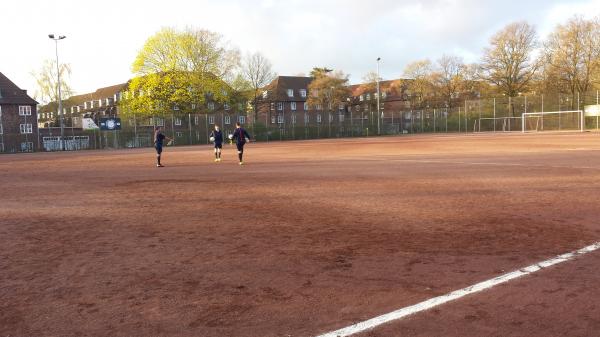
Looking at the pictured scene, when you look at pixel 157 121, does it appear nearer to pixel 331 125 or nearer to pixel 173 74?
pixel 173 74

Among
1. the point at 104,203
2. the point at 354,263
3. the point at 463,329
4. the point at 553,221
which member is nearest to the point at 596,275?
the point at 463,329

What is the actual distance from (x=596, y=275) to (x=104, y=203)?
8.72 meters

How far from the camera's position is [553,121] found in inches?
2128

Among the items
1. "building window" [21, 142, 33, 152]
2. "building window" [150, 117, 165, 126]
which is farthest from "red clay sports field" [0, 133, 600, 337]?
"building window" [150, 117, 165, 126]

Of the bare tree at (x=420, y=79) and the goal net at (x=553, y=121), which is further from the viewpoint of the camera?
the bare tree at (x=420, y=79)

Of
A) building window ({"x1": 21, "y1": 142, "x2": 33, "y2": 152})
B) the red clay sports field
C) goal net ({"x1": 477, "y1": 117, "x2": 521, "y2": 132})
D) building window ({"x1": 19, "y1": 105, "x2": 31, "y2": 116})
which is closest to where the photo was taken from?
the red clay sports field

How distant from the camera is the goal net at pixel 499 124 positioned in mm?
57594

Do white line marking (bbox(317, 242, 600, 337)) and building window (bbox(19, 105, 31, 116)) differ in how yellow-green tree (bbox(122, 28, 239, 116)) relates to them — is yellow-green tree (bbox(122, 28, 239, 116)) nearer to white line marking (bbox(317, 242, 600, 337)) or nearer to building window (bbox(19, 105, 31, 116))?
building window (bbox(19, 105, 31, 116))

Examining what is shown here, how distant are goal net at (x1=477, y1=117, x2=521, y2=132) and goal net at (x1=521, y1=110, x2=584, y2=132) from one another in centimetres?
140

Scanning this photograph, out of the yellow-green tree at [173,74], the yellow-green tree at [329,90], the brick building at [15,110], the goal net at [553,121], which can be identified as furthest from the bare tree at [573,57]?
the brick building at [15,110]

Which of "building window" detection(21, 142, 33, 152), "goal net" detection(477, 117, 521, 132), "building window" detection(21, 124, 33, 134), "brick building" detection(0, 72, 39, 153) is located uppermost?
"brick building" detection(0, 72, 39, 153)

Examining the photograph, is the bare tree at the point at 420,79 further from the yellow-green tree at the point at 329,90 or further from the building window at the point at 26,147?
the building window at the point at 26,147

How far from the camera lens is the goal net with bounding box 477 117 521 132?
57594mm

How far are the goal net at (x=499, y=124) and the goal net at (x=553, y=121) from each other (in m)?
1.40
